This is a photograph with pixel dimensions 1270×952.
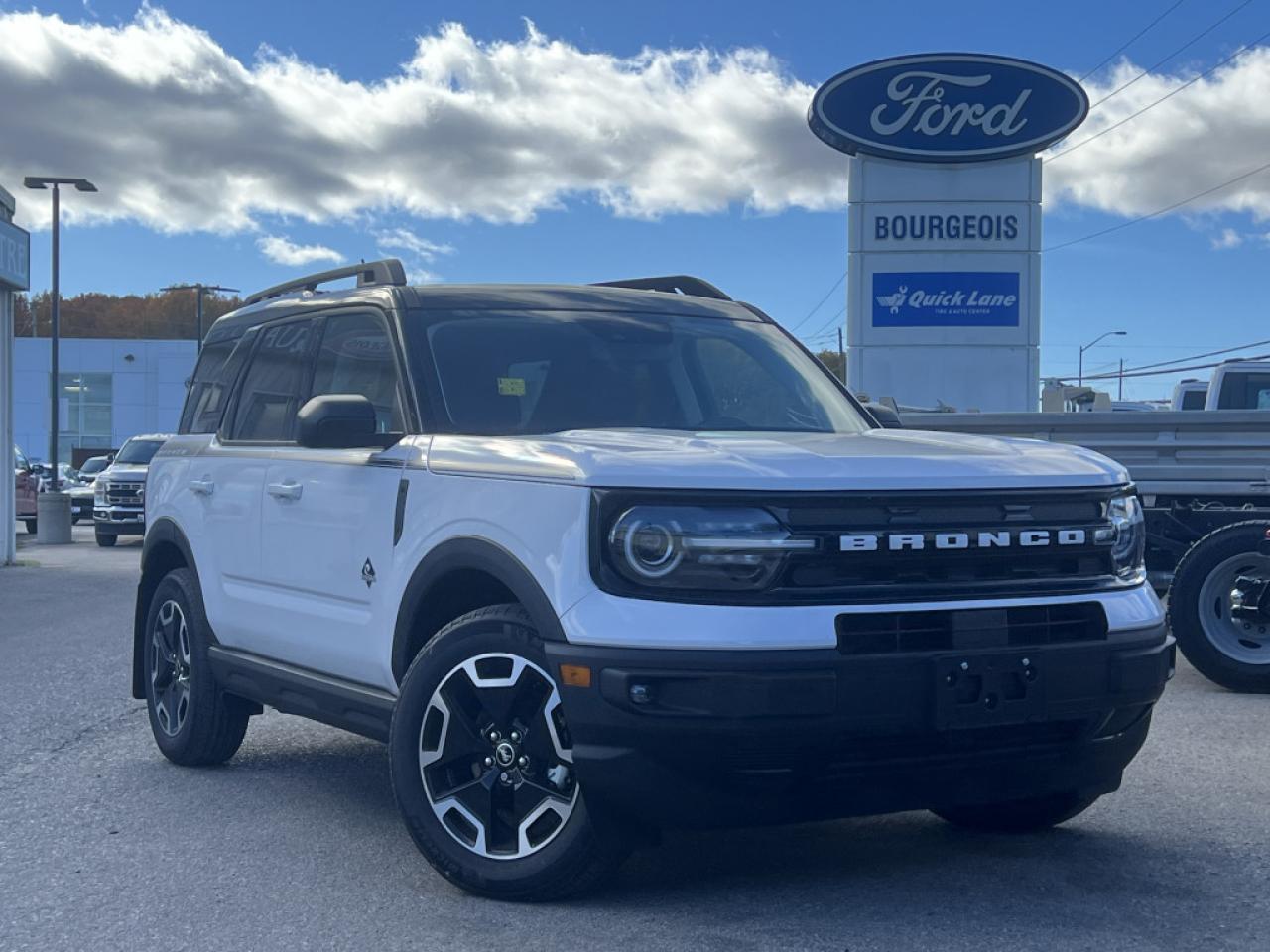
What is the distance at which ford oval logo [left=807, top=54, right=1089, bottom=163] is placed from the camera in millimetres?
26531

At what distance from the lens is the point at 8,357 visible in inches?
867

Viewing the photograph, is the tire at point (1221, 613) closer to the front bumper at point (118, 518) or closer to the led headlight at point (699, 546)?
the led headlight at point (699, 546)

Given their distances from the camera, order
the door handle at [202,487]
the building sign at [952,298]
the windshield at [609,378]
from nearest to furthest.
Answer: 1. the windshield at [609,378]
2. the door handle at [202,487]
3. the building sign at [952,298]

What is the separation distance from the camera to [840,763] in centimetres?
413

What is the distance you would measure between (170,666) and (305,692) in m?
1.63

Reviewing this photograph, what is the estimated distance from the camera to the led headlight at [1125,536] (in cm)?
459

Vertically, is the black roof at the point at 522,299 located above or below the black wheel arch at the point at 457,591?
above

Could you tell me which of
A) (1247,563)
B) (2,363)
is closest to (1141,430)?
(1247,563)

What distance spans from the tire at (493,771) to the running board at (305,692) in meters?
0.35

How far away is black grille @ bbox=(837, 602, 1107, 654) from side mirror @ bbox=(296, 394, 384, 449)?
6.12 ft

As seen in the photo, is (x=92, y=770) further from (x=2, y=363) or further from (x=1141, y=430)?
(x=2, y=363)

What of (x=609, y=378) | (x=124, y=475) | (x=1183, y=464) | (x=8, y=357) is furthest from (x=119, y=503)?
(x=609, y=378)

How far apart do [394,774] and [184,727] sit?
2337mm

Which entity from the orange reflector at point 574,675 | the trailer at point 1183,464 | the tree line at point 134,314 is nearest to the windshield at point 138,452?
the trailer at point 1183,464
